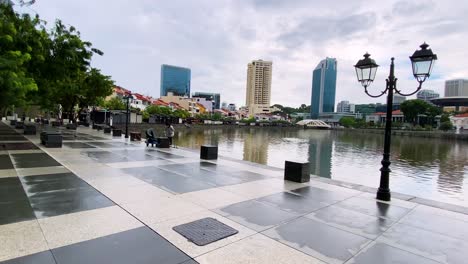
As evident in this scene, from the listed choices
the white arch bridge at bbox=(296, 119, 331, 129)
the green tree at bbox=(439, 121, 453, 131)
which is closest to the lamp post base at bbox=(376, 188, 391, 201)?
the green tree at bbox=(439, 121, 453, 131)

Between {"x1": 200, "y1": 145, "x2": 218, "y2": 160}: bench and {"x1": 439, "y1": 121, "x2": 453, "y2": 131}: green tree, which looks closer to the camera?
{"x1": 200, "y1": 145, "x2": 218, "y2": 160}: bench

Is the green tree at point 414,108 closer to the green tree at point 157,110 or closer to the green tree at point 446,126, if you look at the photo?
the green tree at point 446,126

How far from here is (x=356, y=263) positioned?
380cm

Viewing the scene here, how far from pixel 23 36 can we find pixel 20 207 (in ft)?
38.2

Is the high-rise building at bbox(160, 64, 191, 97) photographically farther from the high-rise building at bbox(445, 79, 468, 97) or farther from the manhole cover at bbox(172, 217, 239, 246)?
the manhole cover at bbox(172, 217, 239, 246)

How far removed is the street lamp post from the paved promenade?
1.79 ft

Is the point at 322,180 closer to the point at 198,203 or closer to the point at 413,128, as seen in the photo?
the point at 198,203

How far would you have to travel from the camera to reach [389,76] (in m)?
7.64

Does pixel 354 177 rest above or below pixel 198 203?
below

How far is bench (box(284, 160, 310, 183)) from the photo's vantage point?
8.66m

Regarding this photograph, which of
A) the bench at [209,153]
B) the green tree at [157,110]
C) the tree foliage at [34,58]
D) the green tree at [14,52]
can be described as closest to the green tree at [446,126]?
the green tree at [157,110]

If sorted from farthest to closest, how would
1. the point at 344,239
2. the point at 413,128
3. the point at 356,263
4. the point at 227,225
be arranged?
1. the point at 413,128
2. the point at 227,225
3. the point at 344,239
4. the point at 356,263

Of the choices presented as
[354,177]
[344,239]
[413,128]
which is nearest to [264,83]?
[413,128]

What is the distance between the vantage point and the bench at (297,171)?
866 cm
